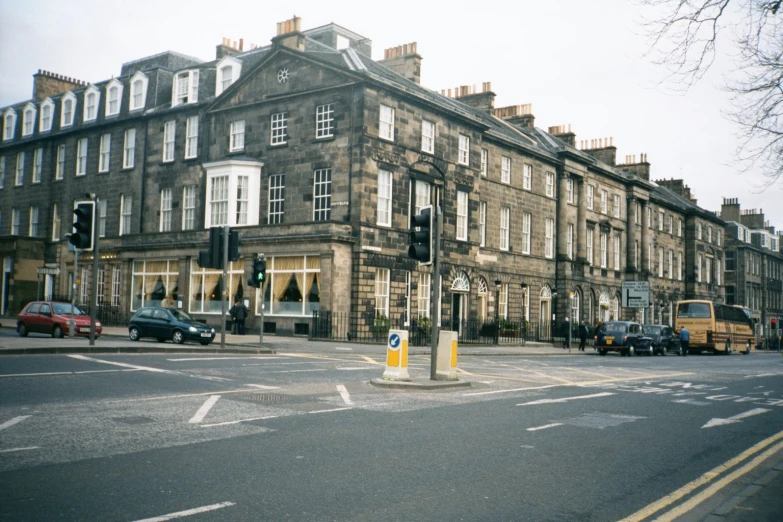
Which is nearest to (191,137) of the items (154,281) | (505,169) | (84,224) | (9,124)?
(154,281)

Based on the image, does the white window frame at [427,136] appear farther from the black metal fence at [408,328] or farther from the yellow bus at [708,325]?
the yellow bus at [708,325]

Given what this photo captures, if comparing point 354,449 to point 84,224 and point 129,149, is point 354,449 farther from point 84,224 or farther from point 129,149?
point 129,149

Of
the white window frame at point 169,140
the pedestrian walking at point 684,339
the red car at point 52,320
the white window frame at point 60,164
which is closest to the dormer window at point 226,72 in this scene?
the white window frame at point 169,140

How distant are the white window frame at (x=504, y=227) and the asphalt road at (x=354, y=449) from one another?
2970cm

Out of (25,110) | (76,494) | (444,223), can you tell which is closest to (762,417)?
(76,494)

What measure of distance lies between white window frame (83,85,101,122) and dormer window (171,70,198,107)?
7.58 meters

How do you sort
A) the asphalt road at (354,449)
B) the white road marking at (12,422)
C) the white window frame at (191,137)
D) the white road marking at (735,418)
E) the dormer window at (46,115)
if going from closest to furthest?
the asphalt road at (354,449)
the white road marking at (12,422)
the white road marking at (735,418)
the white window frame at (191,137)
the dormer window at (46,115)

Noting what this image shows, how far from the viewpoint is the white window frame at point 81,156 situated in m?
45.6

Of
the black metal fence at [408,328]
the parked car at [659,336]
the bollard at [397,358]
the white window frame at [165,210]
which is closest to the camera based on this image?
the bollard at [397,358]

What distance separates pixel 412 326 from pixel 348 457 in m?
27.6

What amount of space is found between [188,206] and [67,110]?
15249 millimetres

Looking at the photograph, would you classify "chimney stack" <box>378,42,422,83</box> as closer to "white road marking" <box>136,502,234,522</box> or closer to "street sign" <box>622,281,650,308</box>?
"street sign" <box>622,281,650,308</box>

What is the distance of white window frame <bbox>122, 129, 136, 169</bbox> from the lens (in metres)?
42.7

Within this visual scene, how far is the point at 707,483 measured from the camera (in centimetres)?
693
